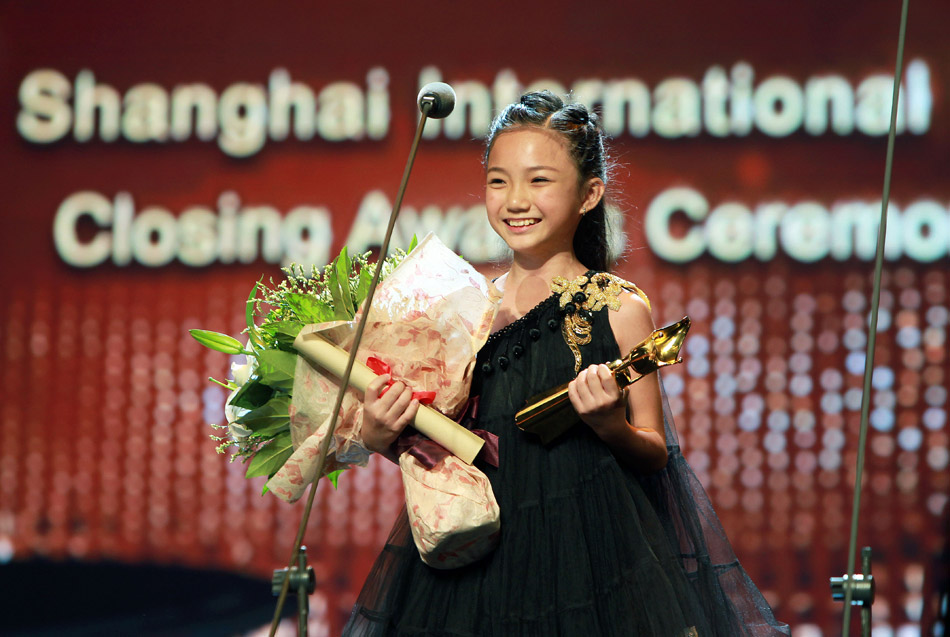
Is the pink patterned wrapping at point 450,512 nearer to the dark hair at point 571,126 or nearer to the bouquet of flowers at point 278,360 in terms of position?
the bouquet of flowers at point 278,360

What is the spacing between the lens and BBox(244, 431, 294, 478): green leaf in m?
1.44

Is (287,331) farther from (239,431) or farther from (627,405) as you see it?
(627,405)

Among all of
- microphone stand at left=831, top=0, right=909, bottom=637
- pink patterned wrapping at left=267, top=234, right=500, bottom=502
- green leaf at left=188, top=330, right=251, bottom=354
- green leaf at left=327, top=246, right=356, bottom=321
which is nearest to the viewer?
microphone stand at left=831, top=0, right=909, bottom=637

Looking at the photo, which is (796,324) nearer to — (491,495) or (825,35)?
(825,35)

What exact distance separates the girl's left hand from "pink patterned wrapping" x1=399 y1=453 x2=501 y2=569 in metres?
0.16

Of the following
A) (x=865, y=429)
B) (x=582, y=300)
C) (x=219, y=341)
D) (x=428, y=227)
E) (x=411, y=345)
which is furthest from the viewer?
(x=428, y=227)

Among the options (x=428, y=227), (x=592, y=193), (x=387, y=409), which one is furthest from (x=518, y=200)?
(x=428, y=227)

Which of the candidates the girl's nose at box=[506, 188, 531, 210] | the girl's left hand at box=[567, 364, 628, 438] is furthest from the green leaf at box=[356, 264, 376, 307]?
the girl's left hand at box=[567, 364, 628, 438]

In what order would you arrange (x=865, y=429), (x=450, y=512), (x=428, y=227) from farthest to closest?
(x=428, y=227) → (x=450, y=512) → (x=865, y=429)

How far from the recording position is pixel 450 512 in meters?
1.19

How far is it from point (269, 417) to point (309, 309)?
0.18m

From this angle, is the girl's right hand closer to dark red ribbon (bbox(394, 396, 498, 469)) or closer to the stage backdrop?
dark red ribbon (bbox(394, 396, 498, 469))

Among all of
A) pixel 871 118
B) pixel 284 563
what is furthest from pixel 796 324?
pixel 284 563

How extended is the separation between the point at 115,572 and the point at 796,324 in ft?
7.29
